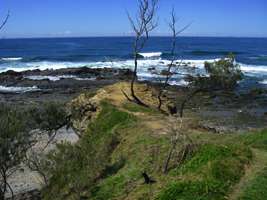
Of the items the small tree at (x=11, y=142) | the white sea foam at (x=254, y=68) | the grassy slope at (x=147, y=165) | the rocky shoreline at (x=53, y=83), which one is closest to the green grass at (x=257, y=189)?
the grassy slope at (x=147, y=165)

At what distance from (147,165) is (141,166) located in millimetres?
161

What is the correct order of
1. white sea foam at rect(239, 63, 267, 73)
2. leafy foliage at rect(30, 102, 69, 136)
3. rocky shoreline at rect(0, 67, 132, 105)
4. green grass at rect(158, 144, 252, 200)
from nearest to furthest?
green grass at rect(158, 144, 252, 200), leafy foliage at rect(30, 102, 69, 136), rocky shoreline at rect(0, 67, 132, 105), white sea foam at rect(239, 63, 267, 73)

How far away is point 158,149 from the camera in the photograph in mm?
14078

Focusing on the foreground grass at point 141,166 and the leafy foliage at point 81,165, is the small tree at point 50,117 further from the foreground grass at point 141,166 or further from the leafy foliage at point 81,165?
the leafy foliage at point 81,165

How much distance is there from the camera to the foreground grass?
1087 centimetres

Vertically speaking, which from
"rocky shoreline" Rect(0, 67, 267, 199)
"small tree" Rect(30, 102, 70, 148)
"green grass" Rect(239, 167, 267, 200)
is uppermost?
"green grass" Rect(239, 167, 267, 200)

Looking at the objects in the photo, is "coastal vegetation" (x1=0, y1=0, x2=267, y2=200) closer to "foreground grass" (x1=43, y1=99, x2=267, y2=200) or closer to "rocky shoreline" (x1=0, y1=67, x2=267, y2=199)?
"foreground grass" (x1=43, y1=99, x2=267, y2=200)

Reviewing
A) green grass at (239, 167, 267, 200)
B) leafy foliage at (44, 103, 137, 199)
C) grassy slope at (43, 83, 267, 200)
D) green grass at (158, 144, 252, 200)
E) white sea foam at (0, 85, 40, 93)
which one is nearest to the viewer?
green grass at (239, 167, 267, 200)

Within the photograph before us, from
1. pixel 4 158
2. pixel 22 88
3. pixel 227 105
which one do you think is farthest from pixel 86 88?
pixel 4 158

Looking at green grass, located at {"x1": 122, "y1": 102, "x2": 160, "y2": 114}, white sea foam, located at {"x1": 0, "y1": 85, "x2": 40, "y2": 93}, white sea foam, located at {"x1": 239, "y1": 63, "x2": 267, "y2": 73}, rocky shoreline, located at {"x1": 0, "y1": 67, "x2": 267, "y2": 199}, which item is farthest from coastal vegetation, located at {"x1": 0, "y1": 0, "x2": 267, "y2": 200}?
white sea foam, located at {"x1": 239, "y1": 63, "x2": 267, "y2": 73}

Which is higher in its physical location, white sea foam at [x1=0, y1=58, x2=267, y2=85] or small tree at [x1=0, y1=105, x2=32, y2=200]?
small tree at [x1=0, y1=105, x2=32, y2=200]

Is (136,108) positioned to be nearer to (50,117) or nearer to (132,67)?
(50,117)

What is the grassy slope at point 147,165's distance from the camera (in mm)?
10859

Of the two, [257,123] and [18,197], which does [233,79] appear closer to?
[18,197]
